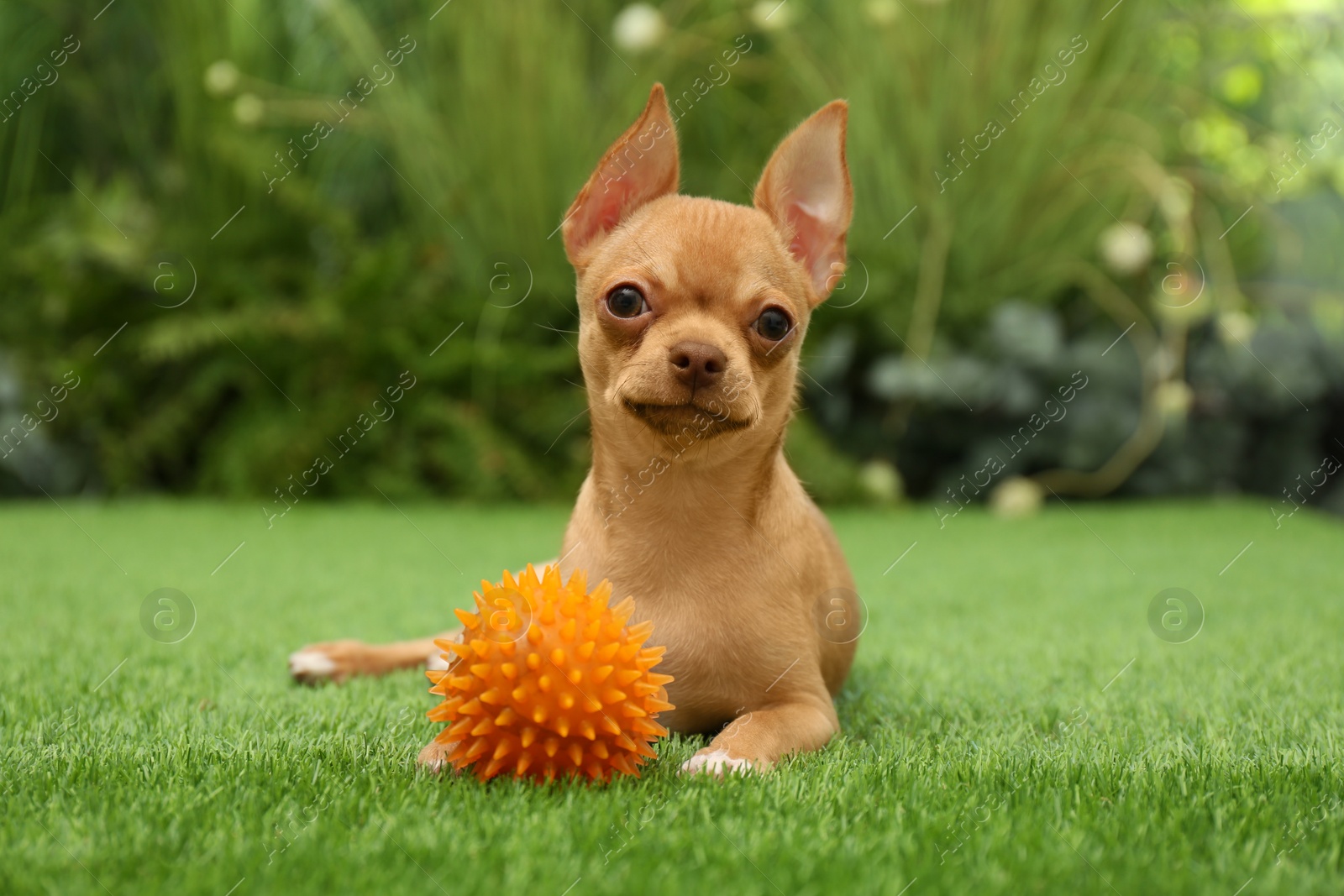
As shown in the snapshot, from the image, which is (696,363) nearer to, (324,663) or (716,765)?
(716,765)

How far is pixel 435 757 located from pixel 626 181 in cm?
123

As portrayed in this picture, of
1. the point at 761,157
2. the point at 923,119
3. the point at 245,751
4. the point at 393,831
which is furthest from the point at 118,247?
the point at 393,831

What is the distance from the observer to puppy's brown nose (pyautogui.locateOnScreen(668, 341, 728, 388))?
1842mm

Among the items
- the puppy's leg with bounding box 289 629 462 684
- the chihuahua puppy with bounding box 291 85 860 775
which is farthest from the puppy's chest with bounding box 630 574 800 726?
the puppy's leg with bounding box 289 629 462 684

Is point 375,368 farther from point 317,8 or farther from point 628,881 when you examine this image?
point 628,881

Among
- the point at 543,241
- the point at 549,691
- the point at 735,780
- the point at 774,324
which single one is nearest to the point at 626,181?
Answer: the point at 774,324

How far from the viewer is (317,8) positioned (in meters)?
7.23

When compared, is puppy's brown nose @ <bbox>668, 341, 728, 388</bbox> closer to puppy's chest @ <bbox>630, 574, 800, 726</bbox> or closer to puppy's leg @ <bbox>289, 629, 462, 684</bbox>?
puppy's chest @ <bbox>630, 574, 800, 726</bbox>

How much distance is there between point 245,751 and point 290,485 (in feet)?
14.5

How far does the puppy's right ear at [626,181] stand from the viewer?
2205 millimetres

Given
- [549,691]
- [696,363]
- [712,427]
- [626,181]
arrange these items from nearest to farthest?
[549,691] → [696,363] → [712,427] → [626,181]

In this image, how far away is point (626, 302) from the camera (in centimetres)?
201

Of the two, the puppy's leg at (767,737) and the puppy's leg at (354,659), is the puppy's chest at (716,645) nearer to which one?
the puppy's leg at (767,737)

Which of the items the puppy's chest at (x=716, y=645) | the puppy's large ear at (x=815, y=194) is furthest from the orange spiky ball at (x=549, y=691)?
the puppy's large ear at (x=815, y=194)
